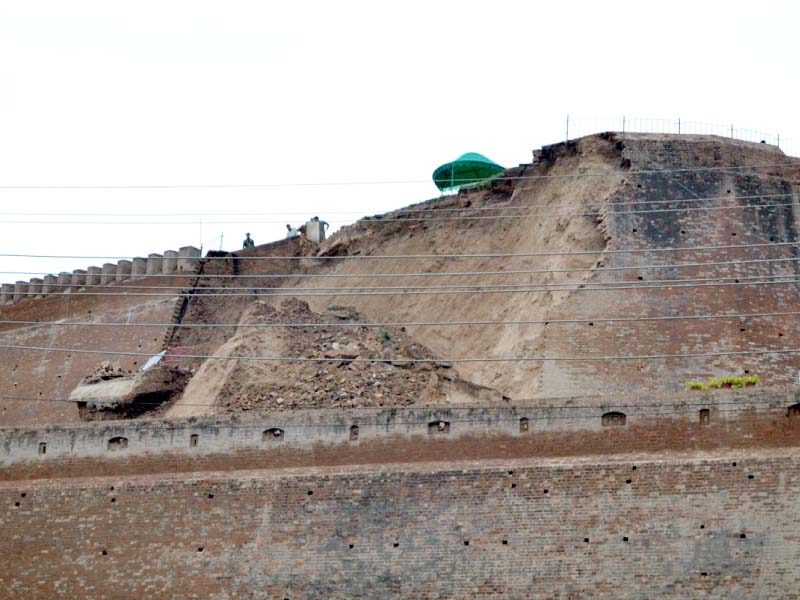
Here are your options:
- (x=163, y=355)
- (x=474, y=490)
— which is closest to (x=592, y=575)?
(x=474, y=490)

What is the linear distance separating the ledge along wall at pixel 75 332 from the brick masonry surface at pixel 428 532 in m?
12.2

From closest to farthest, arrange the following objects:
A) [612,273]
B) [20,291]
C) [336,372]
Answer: [336,372], [612,273], [20,291]

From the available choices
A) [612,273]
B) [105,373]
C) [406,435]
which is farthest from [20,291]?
[406,435]

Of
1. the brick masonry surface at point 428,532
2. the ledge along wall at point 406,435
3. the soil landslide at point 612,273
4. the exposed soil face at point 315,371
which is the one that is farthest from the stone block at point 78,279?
the brick masonry surface at point 428,532

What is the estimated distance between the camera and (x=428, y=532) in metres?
30.3

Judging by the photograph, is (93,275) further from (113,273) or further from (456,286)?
(456,286)

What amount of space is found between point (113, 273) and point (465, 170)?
9377 millimetres

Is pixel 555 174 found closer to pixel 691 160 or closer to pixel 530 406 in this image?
pixel 691 160

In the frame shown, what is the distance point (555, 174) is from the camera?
39.7 metres

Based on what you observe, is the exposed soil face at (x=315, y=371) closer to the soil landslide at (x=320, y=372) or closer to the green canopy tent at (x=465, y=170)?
the soil landslide at (x=320, y=372)

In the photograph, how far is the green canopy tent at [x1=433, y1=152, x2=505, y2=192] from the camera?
4734 centimetres

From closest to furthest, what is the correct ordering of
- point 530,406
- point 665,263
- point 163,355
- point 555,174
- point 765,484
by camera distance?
point 765,484
point 530,406
point 665,263
point 555,174
point 163,355

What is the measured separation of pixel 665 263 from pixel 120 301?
15790 mm

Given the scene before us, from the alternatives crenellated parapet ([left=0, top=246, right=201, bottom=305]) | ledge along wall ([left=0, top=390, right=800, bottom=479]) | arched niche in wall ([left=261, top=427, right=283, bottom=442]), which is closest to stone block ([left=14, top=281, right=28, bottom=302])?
crenellated parapet ([left=0, top=246, right=201, bottom=305])
